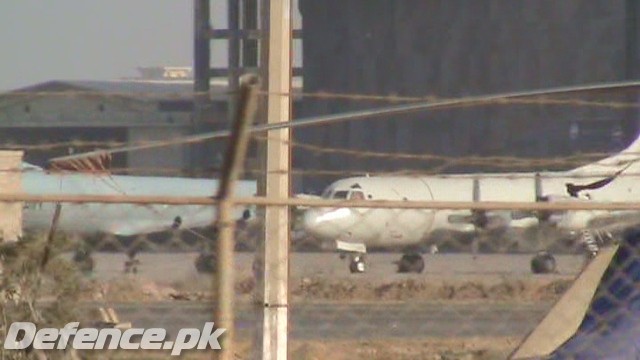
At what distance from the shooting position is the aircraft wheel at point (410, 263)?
7502mm

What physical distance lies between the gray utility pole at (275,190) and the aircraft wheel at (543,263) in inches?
49.1

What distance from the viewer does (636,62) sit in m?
40.2

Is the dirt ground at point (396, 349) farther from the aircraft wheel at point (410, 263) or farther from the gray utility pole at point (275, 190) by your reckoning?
the aircraft wheel at point (410, 263)

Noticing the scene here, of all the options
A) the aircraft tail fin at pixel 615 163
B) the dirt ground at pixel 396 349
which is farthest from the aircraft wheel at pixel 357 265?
the aircraft tail fin at pixel 615 163

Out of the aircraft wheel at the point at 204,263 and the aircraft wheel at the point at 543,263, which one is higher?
the aircraft wheel at the point at 204,263

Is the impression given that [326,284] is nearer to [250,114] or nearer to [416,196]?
[250,114]

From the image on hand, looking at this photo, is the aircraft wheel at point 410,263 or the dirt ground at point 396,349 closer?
the aircraft wheel at point 410,263

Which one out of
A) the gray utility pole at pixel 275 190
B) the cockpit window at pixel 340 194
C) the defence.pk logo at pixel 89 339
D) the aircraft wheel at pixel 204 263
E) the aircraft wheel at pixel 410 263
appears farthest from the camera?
the cockpit window at pixel 340 194

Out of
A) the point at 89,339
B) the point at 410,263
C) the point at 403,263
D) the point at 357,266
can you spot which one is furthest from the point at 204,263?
the point at 357,266

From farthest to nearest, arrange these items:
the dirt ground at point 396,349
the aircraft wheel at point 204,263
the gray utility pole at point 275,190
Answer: the dirt ground at point 396,349 → the gray utility pole at point 275,190 → the aircraft wheel at point 204,263

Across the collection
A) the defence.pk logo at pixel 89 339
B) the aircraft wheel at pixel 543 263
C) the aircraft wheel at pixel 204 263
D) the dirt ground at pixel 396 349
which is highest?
the aircraft wheel at pixel 204 263

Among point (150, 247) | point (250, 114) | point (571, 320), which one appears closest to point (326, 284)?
point (571, 320)

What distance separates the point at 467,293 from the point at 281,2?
2.19 metres

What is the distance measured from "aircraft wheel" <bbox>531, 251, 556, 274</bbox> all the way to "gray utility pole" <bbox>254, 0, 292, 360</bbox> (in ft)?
4.09
